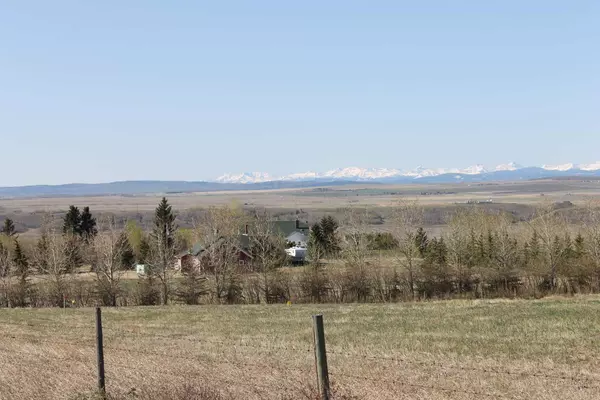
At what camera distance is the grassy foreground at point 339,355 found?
45.8 ft

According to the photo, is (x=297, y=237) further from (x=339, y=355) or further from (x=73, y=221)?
(x=339, y=355)

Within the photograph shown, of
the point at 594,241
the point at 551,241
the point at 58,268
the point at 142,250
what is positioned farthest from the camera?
the point at 142,250

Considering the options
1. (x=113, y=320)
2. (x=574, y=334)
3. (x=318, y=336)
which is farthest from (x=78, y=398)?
(x=113, y=320)

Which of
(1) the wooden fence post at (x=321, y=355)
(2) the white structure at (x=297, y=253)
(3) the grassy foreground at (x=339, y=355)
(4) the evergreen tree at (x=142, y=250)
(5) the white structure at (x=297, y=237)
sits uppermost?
(1) the wooden fence post at (x=321, y=355)

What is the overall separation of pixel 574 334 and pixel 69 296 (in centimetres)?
4033

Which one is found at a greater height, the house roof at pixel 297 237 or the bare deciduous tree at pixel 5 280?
the bare deciduous tree at pixel 5 280

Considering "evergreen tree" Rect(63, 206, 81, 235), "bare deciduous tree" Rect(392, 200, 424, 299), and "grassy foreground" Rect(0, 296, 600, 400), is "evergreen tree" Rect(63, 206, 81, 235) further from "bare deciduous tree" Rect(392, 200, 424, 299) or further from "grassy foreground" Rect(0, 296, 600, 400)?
"grassy foreground" Rect(0, 296, 600, 400)

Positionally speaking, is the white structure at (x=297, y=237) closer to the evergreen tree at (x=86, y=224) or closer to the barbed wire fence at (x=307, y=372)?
the evergreen tree at (x=86, y=224)

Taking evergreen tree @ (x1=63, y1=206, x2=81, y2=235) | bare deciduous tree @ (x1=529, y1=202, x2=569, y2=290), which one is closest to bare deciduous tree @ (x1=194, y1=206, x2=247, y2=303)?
bare deciduous tree @ (x1=529, y1=202, x2=569, y2=290)

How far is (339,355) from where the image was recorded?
19969 mm

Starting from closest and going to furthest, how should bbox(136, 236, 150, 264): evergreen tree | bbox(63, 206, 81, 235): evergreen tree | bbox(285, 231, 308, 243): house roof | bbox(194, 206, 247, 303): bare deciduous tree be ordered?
bbox(194, 206, 247, 303): bare deciduous tree < bbox(136, 236, 150, 264): evergreen tree < bbox(63, 206, 81, 235): evergreen tree < bbox(285, 231, 308, 243): house roof

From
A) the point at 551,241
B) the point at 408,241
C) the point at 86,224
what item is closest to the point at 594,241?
the point at 551,241

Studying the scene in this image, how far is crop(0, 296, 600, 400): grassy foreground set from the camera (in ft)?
45.8

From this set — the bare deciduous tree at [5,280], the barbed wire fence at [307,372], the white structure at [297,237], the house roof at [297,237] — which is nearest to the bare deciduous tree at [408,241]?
the barbed wire fence at [307,372]
